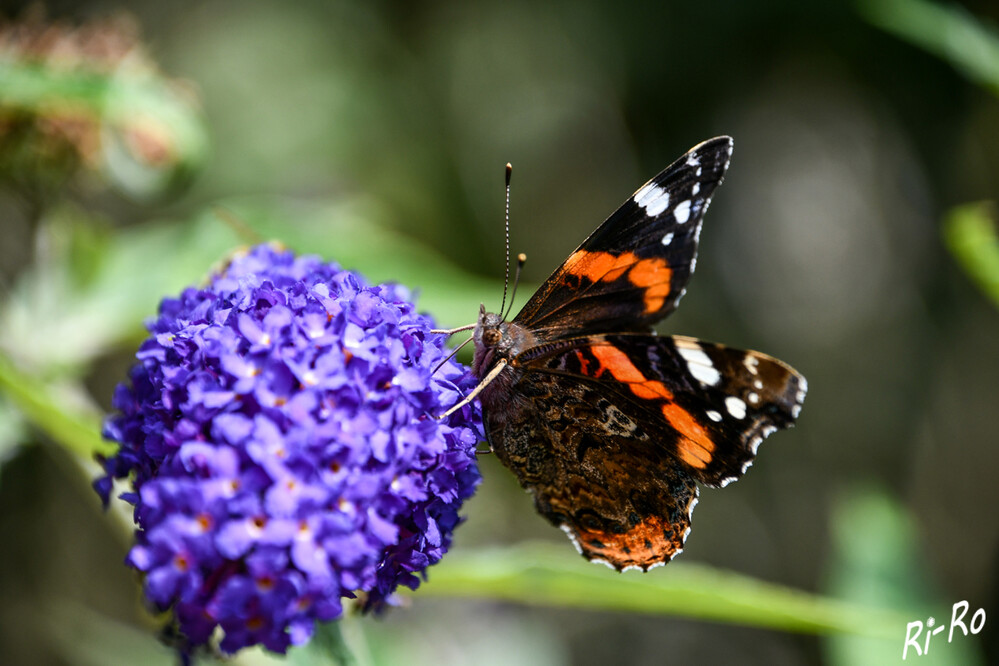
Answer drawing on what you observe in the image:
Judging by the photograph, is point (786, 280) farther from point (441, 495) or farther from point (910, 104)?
point (441, 495)

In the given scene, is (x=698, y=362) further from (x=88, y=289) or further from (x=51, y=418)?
(x=88, y=289)

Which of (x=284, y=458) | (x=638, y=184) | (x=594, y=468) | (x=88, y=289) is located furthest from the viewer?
(x=638, y=184)

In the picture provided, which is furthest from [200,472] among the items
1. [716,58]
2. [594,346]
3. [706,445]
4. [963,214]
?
[716,58]

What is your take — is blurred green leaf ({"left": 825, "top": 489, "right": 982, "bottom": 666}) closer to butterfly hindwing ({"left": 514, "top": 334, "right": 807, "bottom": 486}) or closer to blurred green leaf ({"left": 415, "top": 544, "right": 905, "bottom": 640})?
blurred green leaf ({"left": 415, "top": 544, "right": 905, "bottom": 640})

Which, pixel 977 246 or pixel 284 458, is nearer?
pixel 284 458

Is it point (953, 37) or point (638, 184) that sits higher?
Result: point (638, 184)

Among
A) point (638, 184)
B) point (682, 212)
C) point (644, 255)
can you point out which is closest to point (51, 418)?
point (644, 255)
